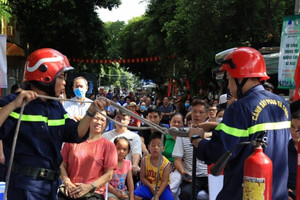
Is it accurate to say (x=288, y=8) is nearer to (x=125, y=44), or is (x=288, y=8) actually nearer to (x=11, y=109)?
(x=11, y=109)

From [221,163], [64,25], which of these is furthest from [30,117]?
[64,25]

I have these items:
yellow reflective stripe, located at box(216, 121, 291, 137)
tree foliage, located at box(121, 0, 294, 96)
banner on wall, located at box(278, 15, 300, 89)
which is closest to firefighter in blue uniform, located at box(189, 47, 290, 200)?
yellow reflective stripe, located at box(216, 121, 291, 137)

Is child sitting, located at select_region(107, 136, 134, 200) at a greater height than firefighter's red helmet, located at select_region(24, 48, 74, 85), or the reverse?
firefighter's red helmet, located at select_region(24, 48, 74, 85)

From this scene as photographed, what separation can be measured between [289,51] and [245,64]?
182 inches

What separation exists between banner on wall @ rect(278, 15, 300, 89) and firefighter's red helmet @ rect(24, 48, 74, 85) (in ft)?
16.9

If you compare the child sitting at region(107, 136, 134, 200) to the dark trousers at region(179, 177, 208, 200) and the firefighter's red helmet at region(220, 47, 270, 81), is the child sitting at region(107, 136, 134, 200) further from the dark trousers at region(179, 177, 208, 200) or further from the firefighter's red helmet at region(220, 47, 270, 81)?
the firefighter's red helmet at region(220, 47, 270, 81)

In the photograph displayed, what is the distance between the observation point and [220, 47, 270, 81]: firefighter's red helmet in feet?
11.6

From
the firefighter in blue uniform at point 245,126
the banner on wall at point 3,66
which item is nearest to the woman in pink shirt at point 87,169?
the firefighter in blue uniform at point 245,126

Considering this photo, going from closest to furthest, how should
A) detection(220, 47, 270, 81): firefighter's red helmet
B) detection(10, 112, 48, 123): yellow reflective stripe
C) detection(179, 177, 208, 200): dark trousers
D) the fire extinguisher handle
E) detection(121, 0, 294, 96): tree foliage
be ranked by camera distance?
the fire extinguisher handle < detection(10, 112, 48, 123): yellow reflective stripe < detection(220, 47, 270, 81): firefighter's red helmet < detection(179, 177, 208, 200): dark trousers < detection(121, 0, 294, 96): tree foliage

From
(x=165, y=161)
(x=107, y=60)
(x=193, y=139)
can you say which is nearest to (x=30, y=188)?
(x=193, y=139)

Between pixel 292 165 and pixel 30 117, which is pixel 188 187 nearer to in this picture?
pixel 292 165

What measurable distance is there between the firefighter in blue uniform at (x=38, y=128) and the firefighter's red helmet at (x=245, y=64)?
1.14m

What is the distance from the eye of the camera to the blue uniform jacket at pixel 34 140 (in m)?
3.43

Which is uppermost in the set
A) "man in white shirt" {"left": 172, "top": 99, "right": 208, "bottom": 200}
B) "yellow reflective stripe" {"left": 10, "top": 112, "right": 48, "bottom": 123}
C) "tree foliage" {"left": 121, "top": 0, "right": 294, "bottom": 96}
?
"tree foliage" {"left": 121, "top": 0, "right": 294, "bottom": 96}
